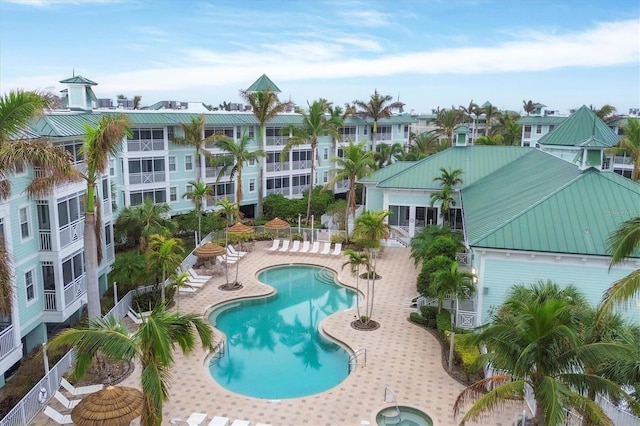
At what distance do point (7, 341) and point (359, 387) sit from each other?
36.7 ft

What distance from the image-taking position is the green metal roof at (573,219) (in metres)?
19.3

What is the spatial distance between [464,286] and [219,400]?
9659 millimetres

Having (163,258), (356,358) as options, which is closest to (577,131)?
(356,358)

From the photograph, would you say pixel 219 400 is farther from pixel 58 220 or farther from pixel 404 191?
pixel 404 191

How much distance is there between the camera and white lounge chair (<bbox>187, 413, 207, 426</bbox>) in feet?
50.1

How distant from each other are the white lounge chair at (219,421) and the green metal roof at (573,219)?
34.9ft

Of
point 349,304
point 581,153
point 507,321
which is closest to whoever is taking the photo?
point 507,321

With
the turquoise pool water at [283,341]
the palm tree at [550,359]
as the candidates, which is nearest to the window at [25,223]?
the turquoise pool water at [283,341]

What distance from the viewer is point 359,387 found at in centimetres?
1758

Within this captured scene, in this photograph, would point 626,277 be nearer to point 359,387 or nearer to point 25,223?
point 359,387

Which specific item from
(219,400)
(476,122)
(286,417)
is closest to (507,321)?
(286,417)

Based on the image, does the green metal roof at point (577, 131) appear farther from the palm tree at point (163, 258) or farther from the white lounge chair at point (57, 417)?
the white lounge chair at point (57, 417)

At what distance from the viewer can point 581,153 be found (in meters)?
23.1

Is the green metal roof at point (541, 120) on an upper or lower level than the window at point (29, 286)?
upper
